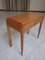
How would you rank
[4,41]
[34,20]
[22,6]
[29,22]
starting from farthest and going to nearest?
1. [22,6]
2. [4,41]
3. [34,20]
4. [29,22]

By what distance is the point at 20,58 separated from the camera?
4.97 ft

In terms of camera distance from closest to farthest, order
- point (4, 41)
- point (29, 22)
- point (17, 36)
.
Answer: point (29, 22) → point (4, 41) → point (17, 36)

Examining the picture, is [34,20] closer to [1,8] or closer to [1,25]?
[1,25]

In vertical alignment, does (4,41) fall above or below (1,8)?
below

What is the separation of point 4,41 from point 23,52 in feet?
1.60

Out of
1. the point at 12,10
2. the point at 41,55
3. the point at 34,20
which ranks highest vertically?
the point at 34,20

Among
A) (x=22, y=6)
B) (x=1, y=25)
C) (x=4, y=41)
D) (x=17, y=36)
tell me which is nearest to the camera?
(x=4, y=41)

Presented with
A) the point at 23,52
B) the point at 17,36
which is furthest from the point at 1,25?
the point at 23,52

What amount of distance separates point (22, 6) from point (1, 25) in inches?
52.7

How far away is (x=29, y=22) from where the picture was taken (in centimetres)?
149

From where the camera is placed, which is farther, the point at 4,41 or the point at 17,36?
the point at 17,36

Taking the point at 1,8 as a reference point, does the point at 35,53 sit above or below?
below

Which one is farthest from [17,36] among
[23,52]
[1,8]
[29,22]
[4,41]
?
[1,8]

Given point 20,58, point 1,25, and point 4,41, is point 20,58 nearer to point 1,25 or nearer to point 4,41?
point 4,41
